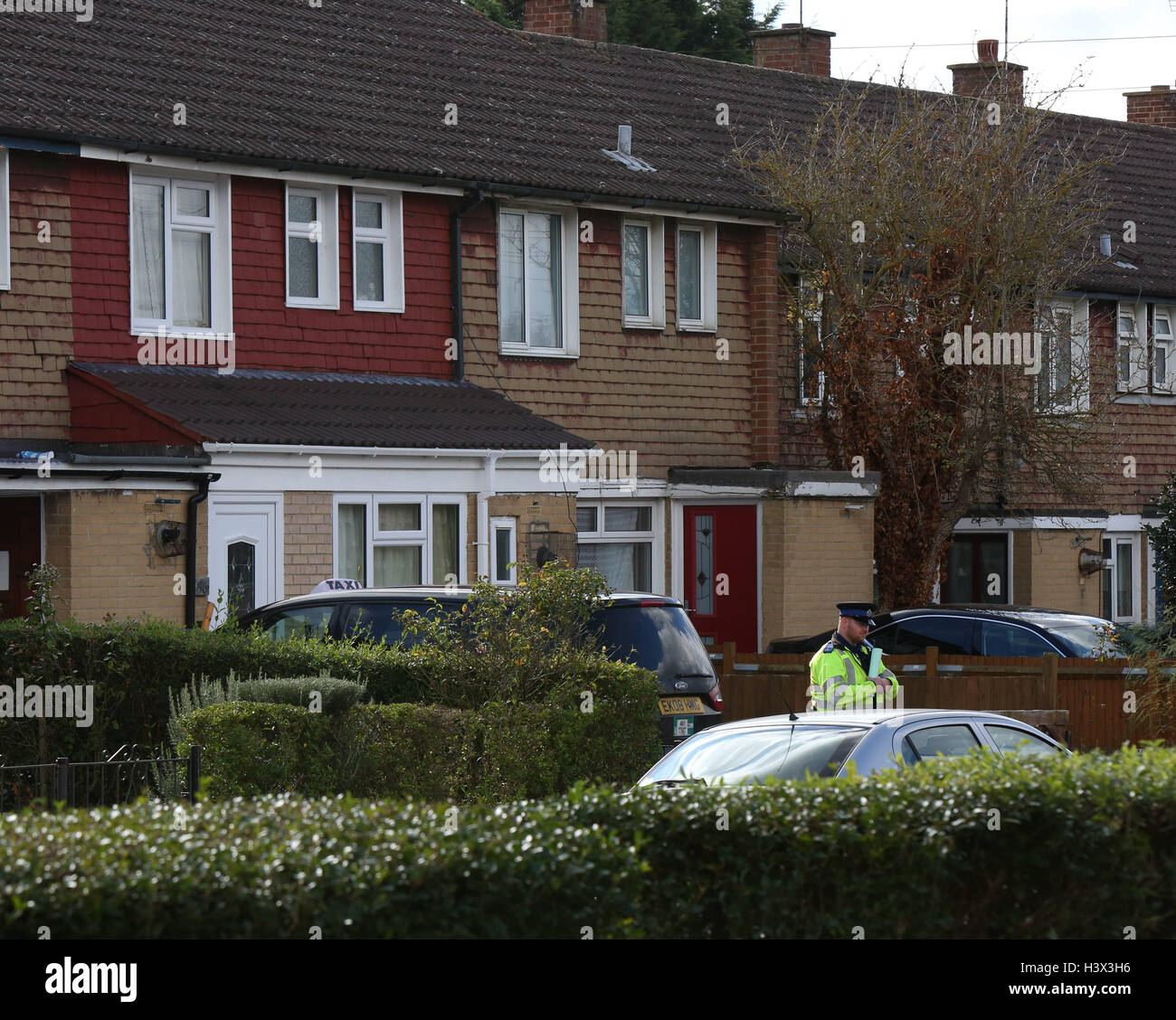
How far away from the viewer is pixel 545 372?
2381 centimetres

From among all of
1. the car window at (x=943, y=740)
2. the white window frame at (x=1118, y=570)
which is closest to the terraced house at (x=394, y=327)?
the white window frame at (x=1118, y=570)

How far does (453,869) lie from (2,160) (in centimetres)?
1463

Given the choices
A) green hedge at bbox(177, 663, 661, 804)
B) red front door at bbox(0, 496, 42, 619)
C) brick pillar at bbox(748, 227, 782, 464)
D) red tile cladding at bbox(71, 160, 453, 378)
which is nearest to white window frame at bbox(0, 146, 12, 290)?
red tile cladding at bbox(71, 160, 453, 378)

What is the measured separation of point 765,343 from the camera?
84.7 feet

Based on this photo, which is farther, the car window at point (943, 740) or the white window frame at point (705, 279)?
the white window frame at point (705, 279)

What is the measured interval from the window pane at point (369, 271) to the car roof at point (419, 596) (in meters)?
6.87

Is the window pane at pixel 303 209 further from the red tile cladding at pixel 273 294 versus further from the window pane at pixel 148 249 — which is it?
the window pane at pixel 148 249

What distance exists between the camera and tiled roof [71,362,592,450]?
1905 cm

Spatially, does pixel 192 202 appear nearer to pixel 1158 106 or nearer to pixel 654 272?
pixel 654 272

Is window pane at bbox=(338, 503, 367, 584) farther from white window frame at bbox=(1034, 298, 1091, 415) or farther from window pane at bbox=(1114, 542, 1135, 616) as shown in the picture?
window pane at bbox=(1114, 542, 1135, 616)

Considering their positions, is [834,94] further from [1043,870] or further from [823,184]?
[1043,870]

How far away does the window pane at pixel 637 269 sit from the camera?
24.7 metres

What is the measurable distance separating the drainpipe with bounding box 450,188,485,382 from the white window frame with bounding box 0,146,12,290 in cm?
557
